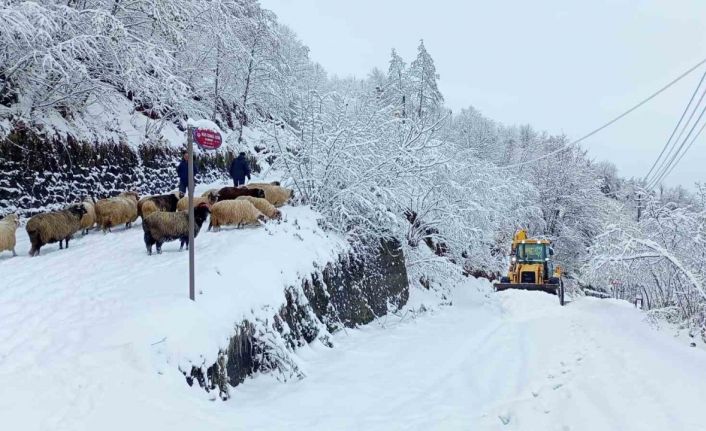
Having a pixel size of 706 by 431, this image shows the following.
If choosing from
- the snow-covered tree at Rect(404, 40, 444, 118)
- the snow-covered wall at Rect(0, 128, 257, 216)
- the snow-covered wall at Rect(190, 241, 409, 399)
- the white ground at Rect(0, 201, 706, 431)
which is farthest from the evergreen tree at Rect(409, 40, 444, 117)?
the white ground at Rect(0, 201, 706, 431)

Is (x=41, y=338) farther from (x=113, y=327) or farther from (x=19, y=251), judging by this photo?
(x=19, y=251)

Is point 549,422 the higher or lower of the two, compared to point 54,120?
lower

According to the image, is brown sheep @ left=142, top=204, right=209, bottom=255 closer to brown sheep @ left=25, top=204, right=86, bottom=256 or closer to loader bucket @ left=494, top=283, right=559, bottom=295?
brown sheep @ left=25, top=204, right=86, bottom=256

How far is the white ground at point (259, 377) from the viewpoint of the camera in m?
4.64

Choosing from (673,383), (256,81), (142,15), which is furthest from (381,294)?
(256,81)

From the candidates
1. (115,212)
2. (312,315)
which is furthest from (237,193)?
(312,315)

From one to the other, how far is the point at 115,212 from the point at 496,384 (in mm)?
9153

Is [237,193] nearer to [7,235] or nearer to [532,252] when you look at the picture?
[7,235]

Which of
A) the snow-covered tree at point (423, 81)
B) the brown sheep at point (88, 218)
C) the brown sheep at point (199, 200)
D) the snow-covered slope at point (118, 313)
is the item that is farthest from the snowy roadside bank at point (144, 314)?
the snow-covered tree at point (423, 81)

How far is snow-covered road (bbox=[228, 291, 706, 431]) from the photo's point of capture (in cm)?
508

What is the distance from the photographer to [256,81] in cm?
2827

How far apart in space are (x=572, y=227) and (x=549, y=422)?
102 feet

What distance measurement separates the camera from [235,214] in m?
10.7

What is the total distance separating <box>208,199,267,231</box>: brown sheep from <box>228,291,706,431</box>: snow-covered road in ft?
10.7
